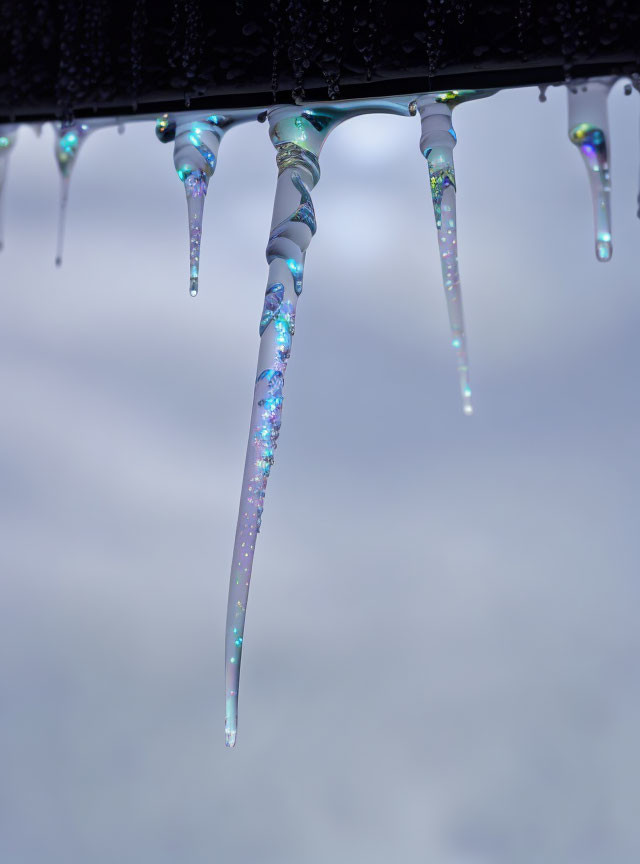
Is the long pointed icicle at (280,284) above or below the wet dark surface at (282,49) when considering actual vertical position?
below

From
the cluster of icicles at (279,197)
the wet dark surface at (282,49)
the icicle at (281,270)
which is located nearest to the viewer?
the wet dark surface at (282,49)

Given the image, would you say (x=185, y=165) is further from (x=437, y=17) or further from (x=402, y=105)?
(x=437, y=17)

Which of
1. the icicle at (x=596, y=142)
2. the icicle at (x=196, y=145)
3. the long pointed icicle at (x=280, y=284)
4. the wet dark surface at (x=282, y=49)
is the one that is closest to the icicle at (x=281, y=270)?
the long pointed icicle at (x=280, y=284)

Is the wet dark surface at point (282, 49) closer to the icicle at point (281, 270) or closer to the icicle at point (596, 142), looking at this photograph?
the icicle at point (596, 142)

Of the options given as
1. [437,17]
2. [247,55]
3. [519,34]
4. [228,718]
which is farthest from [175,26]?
[228,718]

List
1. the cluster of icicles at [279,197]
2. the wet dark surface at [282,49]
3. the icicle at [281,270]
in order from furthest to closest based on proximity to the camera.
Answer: the icicle at [281,270]
the cluster of icicles at [279,197]
the wet dark surface at [282,49]

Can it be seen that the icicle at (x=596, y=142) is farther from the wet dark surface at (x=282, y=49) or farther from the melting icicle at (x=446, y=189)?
the melting icicle at (x=446, y=189)

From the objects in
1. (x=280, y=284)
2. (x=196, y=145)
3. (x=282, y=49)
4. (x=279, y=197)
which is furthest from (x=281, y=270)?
(x=282, y=49)

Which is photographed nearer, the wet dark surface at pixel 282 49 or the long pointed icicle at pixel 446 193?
the wet dark surface at pixel 282 49
